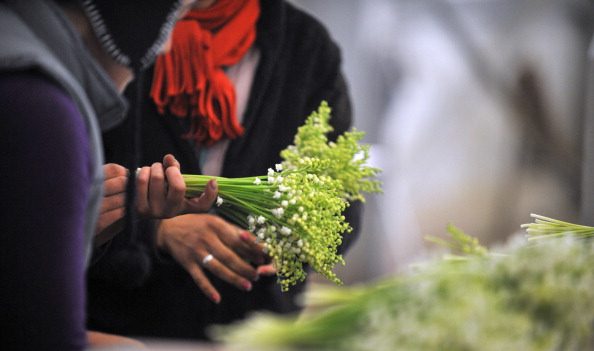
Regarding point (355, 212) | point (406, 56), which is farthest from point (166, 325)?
point (406, 56)

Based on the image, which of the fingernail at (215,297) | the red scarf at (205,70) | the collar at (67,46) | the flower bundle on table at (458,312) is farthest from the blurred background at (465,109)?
the flower bundle on table at (458,312)

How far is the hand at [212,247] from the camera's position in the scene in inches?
62.0

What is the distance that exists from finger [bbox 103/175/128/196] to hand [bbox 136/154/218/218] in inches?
1.0

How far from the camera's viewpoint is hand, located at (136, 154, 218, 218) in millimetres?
1187

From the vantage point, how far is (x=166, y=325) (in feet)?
5.89

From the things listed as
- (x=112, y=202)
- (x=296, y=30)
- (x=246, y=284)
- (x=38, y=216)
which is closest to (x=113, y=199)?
(x=112, y=202)

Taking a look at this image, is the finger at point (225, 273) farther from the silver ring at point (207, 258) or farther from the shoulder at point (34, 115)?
the shoulder at point (34, 115)

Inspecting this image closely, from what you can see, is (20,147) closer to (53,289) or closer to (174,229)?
(53,289)

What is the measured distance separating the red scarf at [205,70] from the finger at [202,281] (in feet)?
1.00

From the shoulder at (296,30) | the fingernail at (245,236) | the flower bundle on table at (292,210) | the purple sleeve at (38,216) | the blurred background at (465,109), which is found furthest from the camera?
the blurred background at (465,109)

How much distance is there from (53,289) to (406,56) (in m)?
3.26

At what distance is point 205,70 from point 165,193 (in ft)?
1.89

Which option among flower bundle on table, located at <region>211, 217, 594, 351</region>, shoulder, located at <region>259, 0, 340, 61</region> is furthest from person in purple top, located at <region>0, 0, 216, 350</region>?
shoulder, located at <region>259, 0, 340, 61</region>

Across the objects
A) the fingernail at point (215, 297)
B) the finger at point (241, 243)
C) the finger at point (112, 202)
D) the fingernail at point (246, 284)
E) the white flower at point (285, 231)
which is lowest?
the fingernail at point (215, 297)
